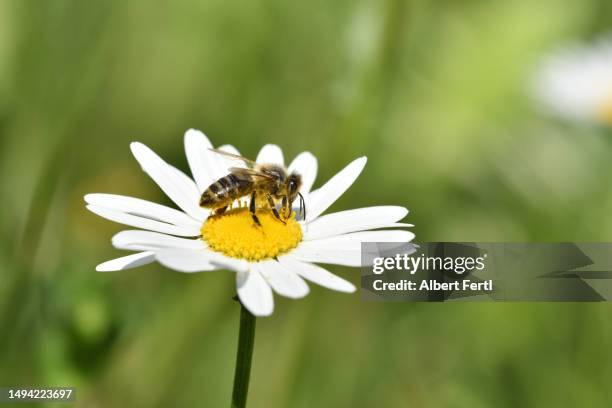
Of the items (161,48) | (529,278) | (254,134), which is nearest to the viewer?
(529,278)

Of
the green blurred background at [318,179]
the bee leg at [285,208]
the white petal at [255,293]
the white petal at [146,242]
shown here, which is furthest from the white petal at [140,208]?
the green blurred background at [318,179]

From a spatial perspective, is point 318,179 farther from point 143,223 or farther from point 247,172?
point 143,223

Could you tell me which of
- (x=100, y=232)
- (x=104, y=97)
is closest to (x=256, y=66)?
(x=104, y=97)

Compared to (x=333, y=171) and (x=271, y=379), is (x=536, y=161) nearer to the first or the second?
(x=333, y=171)

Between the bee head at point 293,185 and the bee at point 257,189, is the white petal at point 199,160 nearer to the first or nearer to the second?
the bee at point 257,189

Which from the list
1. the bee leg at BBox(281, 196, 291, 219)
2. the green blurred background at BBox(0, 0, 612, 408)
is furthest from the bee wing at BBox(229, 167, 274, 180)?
the green blurred background at BBox(0, 0, 612, 408)

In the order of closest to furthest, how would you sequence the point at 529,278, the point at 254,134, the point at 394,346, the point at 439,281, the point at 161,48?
the point at 439,281, the point at 529,278, the point at 394,346, the point at 254,134, the point at 161,48

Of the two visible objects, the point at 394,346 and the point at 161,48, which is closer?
the point at 394,346
